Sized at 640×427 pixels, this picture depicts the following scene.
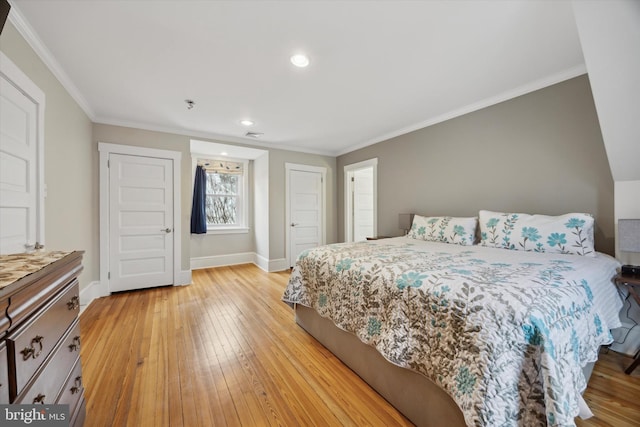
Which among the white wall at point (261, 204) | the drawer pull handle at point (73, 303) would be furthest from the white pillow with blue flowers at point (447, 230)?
the drawer pull handle at point (73, 303)

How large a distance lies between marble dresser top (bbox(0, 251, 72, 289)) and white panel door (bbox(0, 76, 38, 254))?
693 millimetres

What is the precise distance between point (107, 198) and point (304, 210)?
311 cm

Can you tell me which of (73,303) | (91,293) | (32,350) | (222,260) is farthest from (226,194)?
(32,350)

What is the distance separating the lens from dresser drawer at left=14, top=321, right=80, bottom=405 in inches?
33.3

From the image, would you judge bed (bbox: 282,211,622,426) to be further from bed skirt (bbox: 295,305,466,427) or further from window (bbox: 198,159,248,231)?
window (bbox: 198,159,248,231)

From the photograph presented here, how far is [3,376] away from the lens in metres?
0.70

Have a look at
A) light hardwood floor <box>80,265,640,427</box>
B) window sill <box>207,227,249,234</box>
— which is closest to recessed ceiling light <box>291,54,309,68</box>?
light hardwood floor <box>80,265,640,427</box>

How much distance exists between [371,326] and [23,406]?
1511 mm

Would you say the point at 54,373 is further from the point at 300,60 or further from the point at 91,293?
the point at 91,293

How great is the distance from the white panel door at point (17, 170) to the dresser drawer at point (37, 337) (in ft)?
2.92

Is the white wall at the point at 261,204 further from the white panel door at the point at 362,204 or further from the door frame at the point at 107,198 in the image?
the white panel door at the point at 362,204

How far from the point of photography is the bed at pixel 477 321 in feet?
3.20

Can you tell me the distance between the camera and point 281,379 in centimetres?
172

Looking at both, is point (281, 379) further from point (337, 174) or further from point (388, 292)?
point (337, 174)
